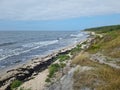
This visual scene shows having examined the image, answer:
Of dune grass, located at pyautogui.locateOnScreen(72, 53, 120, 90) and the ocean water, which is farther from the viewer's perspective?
the ocean water

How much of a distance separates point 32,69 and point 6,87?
9.74 m

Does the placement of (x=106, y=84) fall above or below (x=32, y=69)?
above

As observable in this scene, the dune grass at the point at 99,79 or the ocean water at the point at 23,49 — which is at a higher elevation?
the dune grass at the point at 99,79

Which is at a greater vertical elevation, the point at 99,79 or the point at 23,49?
the point at 99,79

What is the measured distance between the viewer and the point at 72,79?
19.6 meters

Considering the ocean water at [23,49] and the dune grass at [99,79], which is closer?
the dune grass at [99,79]

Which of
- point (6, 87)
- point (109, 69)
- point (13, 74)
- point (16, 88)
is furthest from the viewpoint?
point (13, 74)

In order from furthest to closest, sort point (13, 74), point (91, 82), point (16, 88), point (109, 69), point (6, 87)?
point (13, 74)
point (6, 87)
point (16, 88)
point (109, 69)
point (91, 82)

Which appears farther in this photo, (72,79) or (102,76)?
(72,79)

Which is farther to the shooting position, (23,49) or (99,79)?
(23,49)

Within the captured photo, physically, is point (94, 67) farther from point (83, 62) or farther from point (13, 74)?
point (13, 74)

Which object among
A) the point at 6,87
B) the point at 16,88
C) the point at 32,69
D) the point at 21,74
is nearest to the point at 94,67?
the point at 16,88

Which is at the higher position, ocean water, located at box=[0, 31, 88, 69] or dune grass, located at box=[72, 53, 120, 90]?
dune grass, located at box=[72, 53, 120, 90]

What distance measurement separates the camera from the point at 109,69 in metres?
19.2
